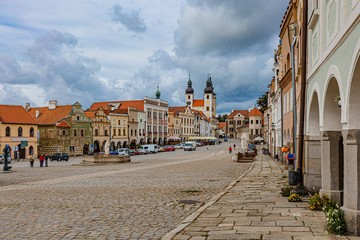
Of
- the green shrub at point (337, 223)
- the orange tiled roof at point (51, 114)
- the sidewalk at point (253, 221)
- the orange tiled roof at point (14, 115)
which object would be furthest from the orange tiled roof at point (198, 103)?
the green shrub at point (337, 223)

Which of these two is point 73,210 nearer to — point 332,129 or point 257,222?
point 257,222

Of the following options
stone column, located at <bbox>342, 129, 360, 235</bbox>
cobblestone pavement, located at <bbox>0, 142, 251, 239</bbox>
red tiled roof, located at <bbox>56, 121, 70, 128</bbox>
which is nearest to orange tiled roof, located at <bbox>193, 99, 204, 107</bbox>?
red tiled roof, located at <bbox>56, 121, 70, 128</bbox>

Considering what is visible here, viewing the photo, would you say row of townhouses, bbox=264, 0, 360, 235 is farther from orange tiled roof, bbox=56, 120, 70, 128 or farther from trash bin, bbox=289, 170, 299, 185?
orange tiled roof, bbox=56, 120, 70, 128

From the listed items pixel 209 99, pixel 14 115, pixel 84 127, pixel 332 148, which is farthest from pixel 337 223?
pixel 209 99

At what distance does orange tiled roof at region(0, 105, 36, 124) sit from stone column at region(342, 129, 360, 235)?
5679 centimetres

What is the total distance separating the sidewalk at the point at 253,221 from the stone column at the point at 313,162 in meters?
1.11

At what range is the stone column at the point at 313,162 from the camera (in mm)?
14312

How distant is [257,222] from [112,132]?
71.7 meters

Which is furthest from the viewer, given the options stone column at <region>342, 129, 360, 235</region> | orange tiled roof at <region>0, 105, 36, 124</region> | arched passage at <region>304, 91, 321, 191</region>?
orange tiled roof at <region>0, 105, 36, 124</region>

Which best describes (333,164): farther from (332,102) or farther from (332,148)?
(332,102)

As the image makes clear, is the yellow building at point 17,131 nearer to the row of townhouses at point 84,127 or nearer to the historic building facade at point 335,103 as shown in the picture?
the row of townhouses at point 84,127

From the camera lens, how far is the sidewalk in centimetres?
904

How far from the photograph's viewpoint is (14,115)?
202 feet

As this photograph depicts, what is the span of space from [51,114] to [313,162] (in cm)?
6161
